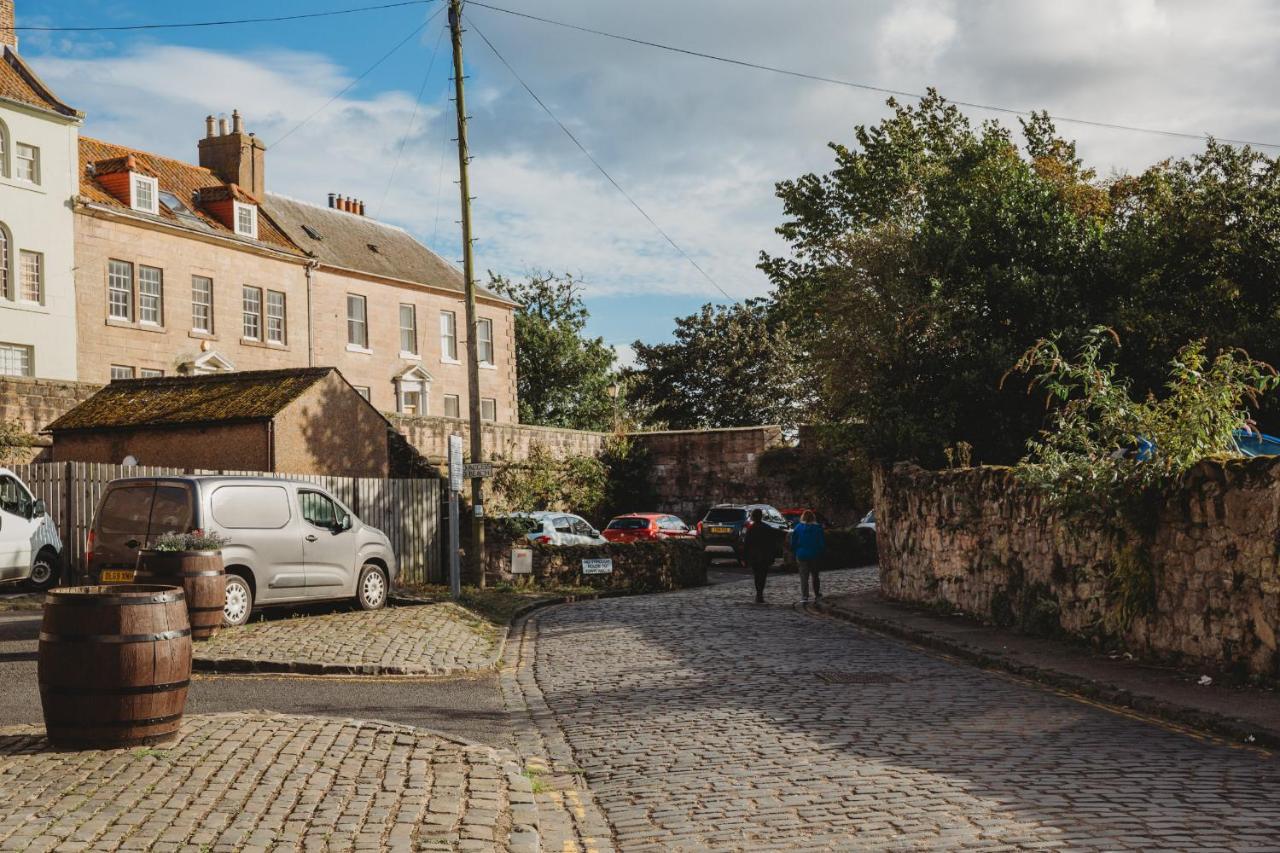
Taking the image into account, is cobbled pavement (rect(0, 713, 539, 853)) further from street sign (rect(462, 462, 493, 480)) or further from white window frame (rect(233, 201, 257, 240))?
white window frame (rect(233, 201, 257, 240))

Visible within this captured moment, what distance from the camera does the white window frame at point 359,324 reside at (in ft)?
147

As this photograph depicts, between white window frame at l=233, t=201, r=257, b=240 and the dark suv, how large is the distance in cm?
1740

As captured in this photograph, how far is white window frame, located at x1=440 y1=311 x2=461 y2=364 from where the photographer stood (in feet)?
161

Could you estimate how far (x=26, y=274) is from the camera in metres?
34.2

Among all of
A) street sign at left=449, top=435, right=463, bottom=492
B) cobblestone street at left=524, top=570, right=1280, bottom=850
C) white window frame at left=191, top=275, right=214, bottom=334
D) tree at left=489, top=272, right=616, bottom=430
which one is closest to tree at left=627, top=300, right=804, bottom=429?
tree at left=489, top=272, right=616, bottom=430

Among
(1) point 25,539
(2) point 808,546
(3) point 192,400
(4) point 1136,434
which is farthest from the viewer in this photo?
(3) point 192,400

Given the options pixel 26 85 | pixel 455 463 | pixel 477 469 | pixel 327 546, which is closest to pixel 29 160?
pixel 26 85

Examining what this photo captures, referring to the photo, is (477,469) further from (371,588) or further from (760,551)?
(760,551)

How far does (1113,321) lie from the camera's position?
23.9m

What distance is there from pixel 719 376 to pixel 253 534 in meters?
58.2

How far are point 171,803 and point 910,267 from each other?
2053 centimetres

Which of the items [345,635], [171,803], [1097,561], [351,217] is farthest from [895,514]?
[351,217]

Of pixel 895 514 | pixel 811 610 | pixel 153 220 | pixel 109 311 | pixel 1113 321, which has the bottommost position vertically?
pixel 811 610

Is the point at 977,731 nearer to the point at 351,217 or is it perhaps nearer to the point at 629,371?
the point at 351,217
